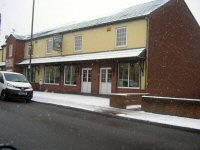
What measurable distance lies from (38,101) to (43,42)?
15.2 metres

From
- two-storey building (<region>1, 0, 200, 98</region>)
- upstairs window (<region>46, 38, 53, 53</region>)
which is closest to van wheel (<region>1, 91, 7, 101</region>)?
two-storey building (<region>1, 0, 200, 98</region>)

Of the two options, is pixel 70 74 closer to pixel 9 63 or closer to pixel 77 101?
pixel 77 101

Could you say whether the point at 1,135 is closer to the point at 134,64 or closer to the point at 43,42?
the point at 134,64

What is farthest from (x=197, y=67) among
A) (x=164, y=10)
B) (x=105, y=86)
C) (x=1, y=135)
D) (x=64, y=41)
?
(x=1, y=135)

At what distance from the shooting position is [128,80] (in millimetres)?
22062

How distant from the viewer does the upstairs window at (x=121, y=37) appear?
22.9m

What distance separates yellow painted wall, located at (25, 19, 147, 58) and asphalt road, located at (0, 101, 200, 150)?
11433 millimetres

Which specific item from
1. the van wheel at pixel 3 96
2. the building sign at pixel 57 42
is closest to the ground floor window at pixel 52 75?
the building sign at pixel 57 42

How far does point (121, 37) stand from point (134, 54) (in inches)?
135

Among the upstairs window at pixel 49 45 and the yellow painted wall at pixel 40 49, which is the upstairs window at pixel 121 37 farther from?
the upstairs window at pixel 49 45

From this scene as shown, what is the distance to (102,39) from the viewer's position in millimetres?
24688

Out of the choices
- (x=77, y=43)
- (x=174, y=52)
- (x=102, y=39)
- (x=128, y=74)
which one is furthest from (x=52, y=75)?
(x=174, y=52)

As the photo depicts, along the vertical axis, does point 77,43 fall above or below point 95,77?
above

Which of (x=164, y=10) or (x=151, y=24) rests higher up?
(x=164, y=10)
